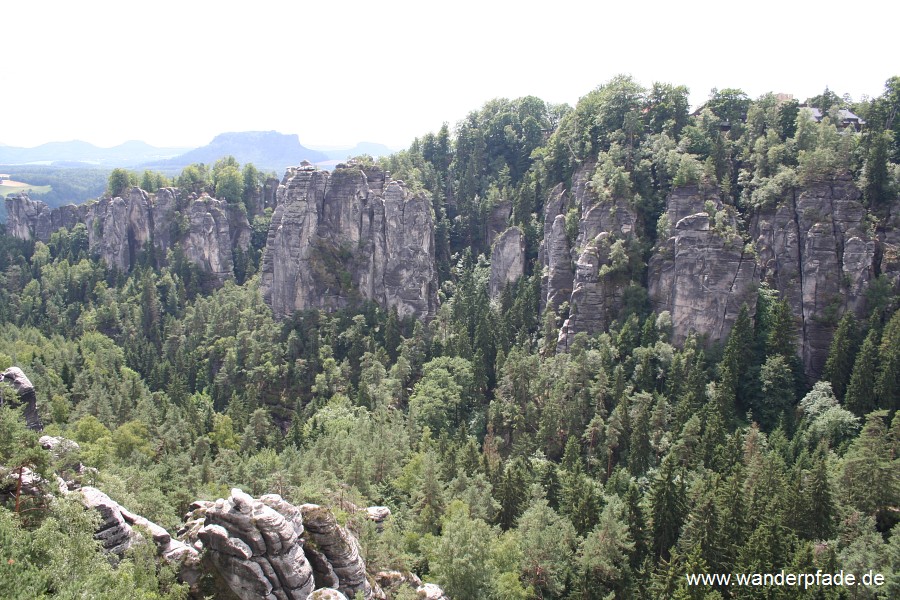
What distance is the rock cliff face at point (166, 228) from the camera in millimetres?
103938

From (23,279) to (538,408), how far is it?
92.1 m

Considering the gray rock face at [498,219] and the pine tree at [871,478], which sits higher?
the gray rock face at [498,219]

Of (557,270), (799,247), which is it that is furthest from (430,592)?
(799,247)

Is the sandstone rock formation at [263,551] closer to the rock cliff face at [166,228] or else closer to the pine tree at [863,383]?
the pine tree at [863,383]

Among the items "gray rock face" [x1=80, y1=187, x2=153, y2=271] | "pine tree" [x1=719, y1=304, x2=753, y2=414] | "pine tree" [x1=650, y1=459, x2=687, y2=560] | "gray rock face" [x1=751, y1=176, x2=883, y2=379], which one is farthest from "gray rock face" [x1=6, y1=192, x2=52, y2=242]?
"gray rock face" [x1=751, y1=176, x2=883, y2=379]

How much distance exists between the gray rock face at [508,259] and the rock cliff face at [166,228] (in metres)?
47.6

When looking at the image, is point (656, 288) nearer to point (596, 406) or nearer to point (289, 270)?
point (596, 406)

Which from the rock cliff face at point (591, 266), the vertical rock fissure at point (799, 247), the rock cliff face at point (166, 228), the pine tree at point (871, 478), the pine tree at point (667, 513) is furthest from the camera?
the rock cliff face at point (166, 228)

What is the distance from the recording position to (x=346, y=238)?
87875 mm

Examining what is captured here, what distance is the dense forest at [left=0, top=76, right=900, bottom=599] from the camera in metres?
35.6

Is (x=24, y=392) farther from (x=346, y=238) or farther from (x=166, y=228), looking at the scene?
(x=166, y=228)

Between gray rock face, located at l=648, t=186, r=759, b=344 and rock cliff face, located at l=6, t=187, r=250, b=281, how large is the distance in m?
71.2

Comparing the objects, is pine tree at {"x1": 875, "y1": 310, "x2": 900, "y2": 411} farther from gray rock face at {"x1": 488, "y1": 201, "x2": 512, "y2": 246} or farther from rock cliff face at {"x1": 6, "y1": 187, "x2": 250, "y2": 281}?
rock cliff face at {"x1": 6, "y1": 187, "x2": 250, "y2": 281}

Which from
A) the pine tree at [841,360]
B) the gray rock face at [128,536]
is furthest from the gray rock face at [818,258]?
the gray rock face at [128,536]
